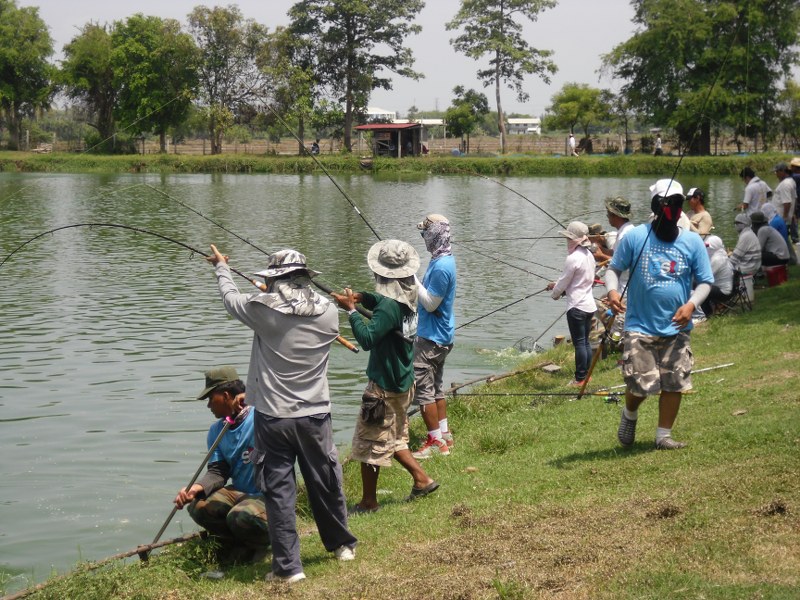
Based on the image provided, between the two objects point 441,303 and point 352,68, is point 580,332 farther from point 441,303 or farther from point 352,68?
point 352,68

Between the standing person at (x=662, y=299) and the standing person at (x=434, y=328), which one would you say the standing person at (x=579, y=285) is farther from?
the standing person at (x=662, y=299)

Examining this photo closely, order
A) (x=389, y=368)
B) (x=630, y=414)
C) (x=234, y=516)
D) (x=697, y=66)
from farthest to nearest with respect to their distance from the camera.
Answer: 1. (x=697, y=66)
2. (x=630, y=414)
3. (x=389, y=368)
4. (x=234, y=516)

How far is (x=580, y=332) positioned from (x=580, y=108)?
7028 cm

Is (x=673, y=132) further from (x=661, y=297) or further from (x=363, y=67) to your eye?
(x=661, y=297)

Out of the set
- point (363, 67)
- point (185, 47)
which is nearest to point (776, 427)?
point (185, 47)

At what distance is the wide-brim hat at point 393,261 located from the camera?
7.16 metres

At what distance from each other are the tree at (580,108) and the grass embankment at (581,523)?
231 feet

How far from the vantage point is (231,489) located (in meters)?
6.82

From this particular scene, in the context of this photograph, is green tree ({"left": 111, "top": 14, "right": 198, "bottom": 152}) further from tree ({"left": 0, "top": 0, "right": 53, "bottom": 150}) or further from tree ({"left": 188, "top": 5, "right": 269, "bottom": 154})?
tree ({"left": 0, "top": 0, "right": 53, "bottom": 150})

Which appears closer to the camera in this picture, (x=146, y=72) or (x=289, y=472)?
(x=289, y=472)

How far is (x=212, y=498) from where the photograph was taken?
6672mm

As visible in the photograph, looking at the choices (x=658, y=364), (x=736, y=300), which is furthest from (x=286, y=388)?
(x=736, y=300)

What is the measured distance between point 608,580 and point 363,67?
78.9 metres

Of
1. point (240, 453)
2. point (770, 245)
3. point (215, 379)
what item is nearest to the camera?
point (215, 379)
